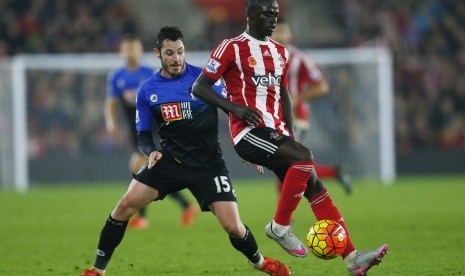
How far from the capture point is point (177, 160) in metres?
7.33

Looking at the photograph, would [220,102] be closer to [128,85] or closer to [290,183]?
[290,183]

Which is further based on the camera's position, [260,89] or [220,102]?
[260,89]

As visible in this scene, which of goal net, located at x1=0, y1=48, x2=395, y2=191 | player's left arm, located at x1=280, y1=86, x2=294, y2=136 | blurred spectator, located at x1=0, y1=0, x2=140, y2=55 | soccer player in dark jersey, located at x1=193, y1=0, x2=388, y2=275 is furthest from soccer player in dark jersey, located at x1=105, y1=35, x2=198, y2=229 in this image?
blurred spectator, located at x1=0, y1=0, x2=140, y2=55

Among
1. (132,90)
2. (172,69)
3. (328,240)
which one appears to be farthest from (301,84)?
(328,240)

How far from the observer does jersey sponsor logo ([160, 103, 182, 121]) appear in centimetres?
737

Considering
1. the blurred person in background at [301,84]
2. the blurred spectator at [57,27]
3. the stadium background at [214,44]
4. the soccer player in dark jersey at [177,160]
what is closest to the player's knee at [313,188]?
the soccer player in dark jersey at [177,160]

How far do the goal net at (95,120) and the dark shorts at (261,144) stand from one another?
1323 centimetres

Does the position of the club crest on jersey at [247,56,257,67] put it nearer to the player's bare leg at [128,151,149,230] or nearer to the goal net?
the player's bare leg at [128,151,149,230]

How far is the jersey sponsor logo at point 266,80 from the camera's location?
7242mm

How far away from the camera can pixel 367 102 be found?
20969 mm

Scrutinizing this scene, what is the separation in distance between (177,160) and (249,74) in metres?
0.85

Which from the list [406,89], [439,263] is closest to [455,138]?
[406,89]

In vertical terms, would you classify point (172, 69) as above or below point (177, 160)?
above

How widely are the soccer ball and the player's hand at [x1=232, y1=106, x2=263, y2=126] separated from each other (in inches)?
37.0
